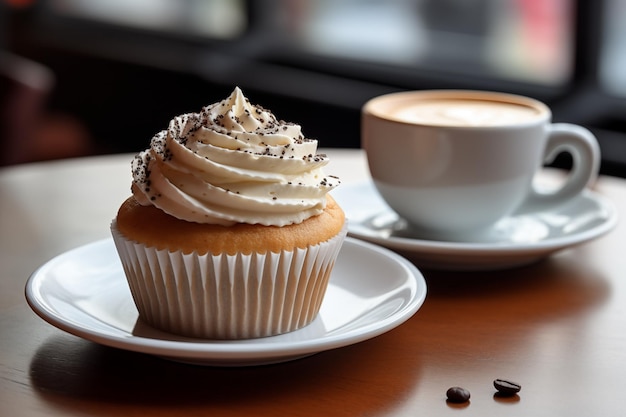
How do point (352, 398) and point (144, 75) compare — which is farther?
point (144, 75)

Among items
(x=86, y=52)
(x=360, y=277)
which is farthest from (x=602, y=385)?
→ (x=86, y=52)

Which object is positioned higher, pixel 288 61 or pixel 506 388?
pixel 506 388

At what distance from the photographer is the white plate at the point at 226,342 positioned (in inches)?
35.0

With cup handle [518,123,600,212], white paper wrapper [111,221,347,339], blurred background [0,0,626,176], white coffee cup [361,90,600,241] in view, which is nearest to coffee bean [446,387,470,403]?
white paper wrapper [111,221,347,339]

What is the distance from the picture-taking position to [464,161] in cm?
132

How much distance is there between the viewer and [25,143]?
10.5 ft

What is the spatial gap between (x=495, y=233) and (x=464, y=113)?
185mm

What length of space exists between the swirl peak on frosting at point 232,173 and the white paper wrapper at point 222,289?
0.04 metres

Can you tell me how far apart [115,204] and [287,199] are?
2.13 ft

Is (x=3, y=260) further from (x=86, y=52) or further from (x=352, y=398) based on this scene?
(x=86, y=52)

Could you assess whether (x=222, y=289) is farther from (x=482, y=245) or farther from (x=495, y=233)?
(x=495, y=233)

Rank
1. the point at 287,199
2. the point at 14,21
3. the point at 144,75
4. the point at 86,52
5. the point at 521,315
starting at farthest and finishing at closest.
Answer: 1. the point at 14,21
2. the point at 86,52
3. the point at 144,75
4. the point at 521,315
5. the point at 287,199

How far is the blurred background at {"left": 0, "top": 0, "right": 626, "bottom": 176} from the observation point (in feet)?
10.1

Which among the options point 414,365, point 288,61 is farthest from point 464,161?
point 288,61
